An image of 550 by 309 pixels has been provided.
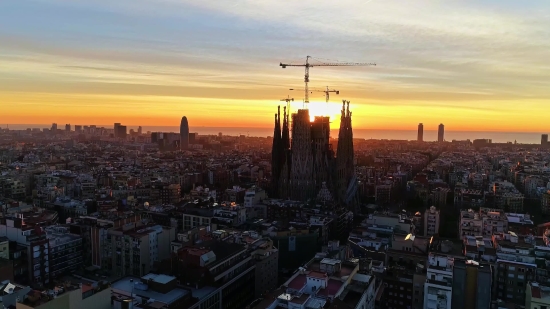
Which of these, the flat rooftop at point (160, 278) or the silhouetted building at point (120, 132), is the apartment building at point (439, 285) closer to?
the flat rooftop at point (160, 278)

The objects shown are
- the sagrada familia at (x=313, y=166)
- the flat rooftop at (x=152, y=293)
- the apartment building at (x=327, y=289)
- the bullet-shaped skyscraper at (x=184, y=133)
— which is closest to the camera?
the apartment building at (x=327, y=289)

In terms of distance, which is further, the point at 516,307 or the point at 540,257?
the point at 540,257

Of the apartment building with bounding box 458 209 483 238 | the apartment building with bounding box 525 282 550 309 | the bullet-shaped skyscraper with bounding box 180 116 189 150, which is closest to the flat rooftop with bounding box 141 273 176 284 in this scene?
the apartment building with bounding box 525 282 550 309

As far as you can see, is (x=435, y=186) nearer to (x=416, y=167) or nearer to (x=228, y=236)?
(x=416, y=167)

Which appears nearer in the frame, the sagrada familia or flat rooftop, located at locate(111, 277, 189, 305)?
flat rooftop, located at locate(111, 277, 189, 305)

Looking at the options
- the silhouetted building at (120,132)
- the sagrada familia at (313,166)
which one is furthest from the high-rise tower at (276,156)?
the silhouetted building at (120,132)

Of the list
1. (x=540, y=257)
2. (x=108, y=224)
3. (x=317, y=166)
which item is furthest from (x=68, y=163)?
(x=540, y=257)

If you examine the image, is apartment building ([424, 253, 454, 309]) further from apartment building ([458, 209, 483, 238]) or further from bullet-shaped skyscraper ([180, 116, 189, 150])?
bullet-shaped skyscraper ([180, 116, 189, 150])

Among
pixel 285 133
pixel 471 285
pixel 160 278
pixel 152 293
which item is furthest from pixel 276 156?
pixel 152 293

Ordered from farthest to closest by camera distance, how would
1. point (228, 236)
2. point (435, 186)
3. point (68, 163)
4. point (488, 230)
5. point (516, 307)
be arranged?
1. point (68, 163)
2. point (435, 186)
3. point (488, 230)
4. point (228, 236)
5. point (516, 307)
